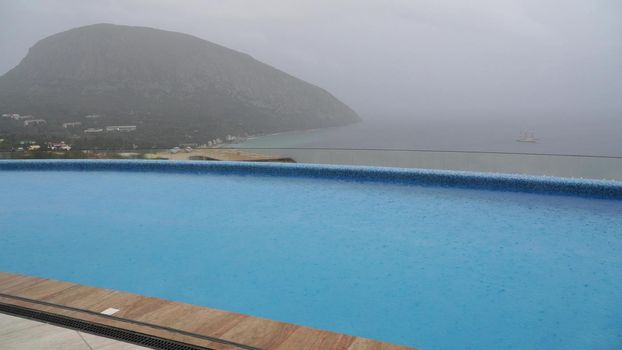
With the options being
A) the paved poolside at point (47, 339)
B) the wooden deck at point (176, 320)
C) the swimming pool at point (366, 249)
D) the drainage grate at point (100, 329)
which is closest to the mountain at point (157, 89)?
the swimming pool at point (366, 249)

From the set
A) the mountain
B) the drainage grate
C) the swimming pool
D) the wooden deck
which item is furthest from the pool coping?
the drainage grate

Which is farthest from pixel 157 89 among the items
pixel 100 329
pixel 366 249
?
pixel 100 329

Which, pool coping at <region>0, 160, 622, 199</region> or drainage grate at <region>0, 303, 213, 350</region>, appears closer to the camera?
drainage grate at <region>0, 303, 213, 350</region>

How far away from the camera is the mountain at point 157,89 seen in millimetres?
19766

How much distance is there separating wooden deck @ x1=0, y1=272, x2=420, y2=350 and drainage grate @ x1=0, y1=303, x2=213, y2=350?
28 millimetres

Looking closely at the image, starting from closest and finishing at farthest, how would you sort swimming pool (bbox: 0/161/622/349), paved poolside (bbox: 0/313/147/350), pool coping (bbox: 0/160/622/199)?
paved poolside (bbox: 0/313/147/350) → swimming pool (bbox: 0/161/622/349) → pool coping (bbox: 0/160/622/199)

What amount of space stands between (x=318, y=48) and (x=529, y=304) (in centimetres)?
6982

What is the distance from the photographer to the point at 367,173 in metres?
7.36

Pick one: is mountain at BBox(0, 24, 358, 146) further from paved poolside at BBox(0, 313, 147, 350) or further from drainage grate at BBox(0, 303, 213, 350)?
paved poolside at BBox(0, 313, 147, 350)

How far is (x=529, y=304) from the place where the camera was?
9.96 ft

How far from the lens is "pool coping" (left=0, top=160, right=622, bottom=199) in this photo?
6043 millimetres

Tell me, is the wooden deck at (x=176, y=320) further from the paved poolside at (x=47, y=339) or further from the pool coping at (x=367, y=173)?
the pool coping at (x=367, y=173)

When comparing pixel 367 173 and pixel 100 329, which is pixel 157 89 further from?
pixel 100 329

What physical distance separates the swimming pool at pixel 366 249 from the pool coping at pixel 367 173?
0.03 meters
